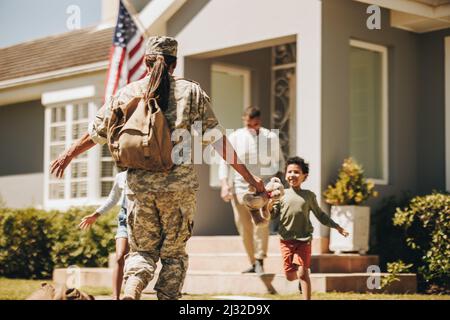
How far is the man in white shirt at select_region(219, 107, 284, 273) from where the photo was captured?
10703mm

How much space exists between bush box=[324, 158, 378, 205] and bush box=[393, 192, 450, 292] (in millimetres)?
542

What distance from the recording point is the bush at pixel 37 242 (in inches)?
532

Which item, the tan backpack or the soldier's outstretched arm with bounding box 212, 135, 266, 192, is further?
the soldier's outstretched arm with bounding box 212, 135, 266, 192

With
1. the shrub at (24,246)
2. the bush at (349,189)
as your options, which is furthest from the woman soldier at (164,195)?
the shrub at (24,246)

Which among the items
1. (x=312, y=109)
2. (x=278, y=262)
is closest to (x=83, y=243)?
(x=278, y=262)

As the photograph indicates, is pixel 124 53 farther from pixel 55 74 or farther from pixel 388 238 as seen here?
pixel 388 238

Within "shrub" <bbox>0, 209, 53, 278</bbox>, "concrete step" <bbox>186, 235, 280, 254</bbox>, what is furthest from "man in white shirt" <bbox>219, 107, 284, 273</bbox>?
"shrub" <bbox>0, 209, 53, 278</bbox>

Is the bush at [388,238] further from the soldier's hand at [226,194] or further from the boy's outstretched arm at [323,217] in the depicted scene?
the boy's outstretched arm at [323,217]

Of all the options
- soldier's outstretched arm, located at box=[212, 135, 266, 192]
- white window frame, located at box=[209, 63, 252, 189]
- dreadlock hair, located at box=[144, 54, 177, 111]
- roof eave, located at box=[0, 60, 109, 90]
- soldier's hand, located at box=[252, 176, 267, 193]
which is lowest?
soldier's hand, located at box=[252, 176, 267, 193]

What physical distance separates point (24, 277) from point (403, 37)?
22.0 ft

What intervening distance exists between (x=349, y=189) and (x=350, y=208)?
0.23 m

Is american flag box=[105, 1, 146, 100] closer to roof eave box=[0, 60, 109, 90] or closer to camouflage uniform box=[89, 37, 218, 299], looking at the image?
roof eave box=[0, 60, 109, 90]
